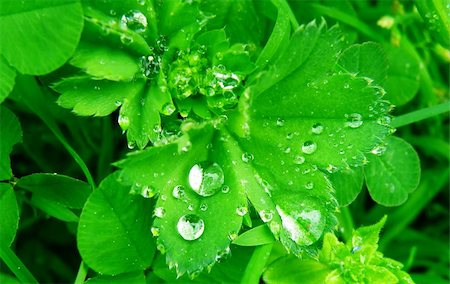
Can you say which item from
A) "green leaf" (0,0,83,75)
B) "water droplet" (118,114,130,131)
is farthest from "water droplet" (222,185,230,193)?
"green leaf" (0,0,83,75)

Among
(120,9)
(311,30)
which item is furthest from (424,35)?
(120,9)

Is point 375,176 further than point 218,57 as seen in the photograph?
Yes

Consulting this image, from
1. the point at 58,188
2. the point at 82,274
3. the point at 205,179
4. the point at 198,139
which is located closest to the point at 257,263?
the point at 205,179


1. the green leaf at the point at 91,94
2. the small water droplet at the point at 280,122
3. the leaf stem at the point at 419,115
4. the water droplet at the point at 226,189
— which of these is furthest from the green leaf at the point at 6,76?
the leaf stem at the point at 419,115

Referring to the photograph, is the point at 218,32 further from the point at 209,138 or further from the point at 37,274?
the point at 37,274

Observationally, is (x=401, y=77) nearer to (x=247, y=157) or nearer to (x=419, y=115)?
(x=419, y=115)

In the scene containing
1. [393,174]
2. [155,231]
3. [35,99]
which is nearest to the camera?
[155,231]

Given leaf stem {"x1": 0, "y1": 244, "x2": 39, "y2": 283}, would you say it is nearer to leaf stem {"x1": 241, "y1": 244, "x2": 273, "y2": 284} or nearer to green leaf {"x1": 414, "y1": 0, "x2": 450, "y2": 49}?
leaf stem {"x1": 241, "y1": 244, "x2": 273, "y2": 284}
